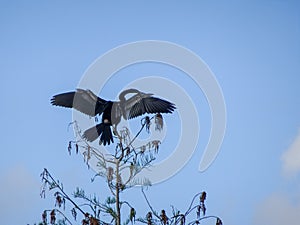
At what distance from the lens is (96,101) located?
6371 millimetres

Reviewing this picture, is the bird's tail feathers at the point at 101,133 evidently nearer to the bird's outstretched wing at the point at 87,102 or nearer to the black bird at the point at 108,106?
the black bird at the point at 108,106

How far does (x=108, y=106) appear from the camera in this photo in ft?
20.7

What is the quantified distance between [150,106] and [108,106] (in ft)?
1.43

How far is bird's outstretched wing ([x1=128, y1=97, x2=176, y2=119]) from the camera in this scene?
6293 mm

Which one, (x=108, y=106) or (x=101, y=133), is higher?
(x=108, y=106)

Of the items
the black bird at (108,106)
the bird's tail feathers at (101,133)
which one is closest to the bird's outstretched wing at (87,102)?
the black bird at (108,106)

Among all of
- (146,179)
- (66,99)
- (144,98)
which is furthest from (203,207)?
(66,99)

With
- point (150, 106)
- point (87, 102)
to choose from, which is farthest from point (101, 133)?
point (150, 106)

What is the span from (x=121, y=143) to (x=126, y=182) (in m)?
0.30

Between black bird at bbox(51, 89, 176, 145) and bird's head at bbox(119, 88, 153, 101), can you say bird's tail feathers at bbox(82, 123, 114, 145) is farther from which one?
bird's head at bbox(119, 88, 153, 101)

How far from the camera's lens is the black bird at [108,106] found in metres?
6.04

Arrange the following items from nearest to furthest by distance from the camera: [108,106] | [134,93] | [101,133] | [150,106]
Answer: [101,133] < [134,93] < [108,106] < [150,106]

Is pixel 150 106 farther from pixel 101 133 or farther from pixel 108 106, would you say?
pixel 101 133

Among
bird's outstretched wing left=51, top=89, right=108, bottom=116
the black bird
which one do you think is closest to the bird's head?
the black bird
